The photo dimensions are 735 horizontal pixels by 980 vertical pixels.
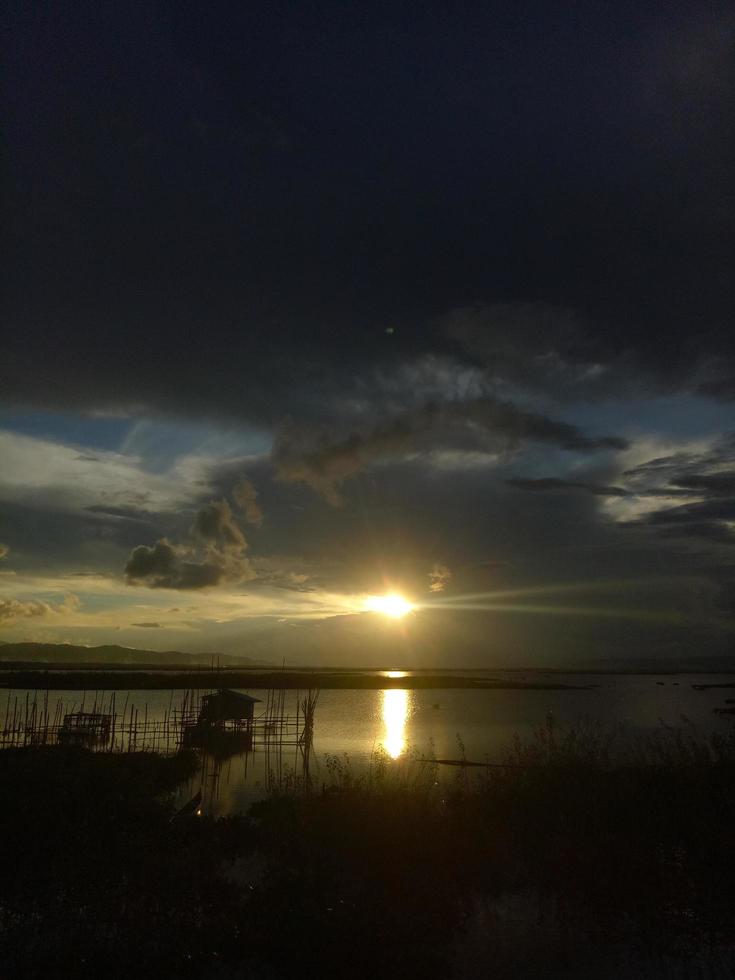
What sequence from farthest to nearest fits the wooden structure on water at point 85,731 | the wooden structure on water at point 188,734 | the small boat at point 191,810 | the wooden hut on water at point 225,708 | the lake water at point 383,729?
the wooden hut on water at point 225,708, the wooden structure on water at point 188,734, the wooden structure on water at point 85,731, the lake water at point 383,729, the small boat at point 191,810

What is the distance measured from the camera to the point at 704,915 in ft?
40.9

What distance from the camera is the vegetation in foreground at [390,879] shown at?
418 inches

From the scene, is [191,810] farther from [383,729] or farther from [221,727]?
[383,729]

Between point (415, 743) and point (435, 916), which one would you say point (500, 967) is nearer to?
point (435, 916)

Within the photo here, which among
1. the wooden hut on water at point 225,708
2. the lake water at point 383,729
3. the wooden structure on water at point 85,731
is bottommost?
the lake water at point 383,729

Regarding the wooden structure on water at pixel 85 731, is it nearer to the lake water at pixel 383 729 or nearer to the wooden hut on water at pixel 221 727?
the wooden hut on water at pixel 221 727

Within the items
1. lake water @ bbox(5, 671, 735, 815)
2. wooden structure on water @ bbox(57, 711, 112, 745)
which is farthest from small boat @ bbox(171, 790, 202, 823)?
wooden structure on water @ bbox(57, 711, 112, 745)

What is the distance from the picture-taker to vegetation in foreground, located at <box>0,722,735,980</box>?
10.6m

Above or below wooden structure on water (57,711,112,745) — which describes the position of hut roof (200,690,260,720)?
above

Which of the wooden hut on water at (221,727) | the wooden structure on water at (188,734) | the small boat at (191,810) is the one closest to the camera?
the small boat at (191,810)

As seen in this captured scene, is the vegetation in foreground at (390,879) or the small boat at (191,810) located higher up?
the vegetation in foreground at (390,879)

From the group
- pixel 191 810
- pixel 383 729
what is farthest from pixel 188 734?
pixel 383 729

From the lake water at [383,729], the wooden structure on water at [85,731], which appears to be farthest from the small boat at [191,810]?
the wooden structure on water at [85,731]

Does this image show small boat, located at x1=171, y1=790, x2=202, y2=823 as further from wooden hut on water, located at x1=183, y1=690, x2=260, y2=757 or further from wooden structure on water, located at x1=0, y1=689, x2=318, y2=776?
Answer: wooden hut on water, located at x1=183, y1=690, x2=260, y2=757
